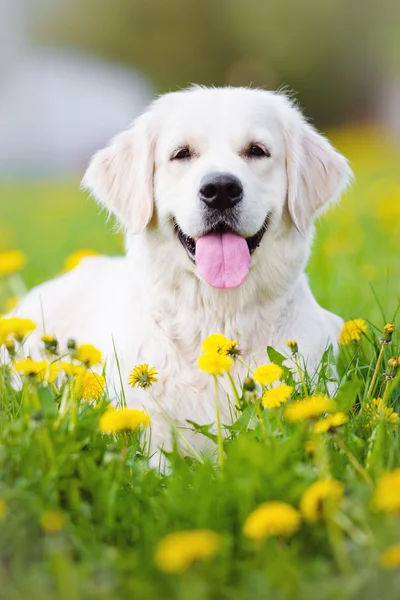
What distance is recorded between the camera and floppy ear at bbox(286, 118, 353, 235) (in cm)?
349

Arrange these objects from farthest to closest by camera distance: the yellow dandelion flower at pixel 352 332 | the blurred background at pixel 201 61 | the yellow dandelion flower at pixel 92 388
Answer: the blurred background at pixel 201 61, the yellow dandelion flower at pixel 352 332, the yellow dandelion flower at pixel 92 388

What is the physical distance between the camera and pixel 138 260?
3529 millimetres

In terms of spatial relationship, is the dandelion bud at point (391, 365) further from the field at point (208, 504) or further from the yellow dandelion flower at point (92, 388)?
the yellow dandelion flower at point (92, 388)

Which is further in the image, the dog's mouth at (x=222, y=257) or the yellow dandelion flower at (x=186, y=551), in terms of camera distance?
the dog's mouth at (x=222, y=257)

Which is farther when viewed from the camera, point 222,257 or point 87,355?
point 222,257

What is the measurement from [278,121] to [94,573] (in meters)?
2.18

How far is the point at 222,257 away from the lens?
330cm

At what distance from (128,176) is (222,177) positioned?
2.08 ft

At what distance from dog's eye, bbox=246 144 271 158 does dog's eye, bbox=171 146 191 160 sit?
248mm

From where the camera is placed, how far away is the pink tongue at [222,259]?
129 inches

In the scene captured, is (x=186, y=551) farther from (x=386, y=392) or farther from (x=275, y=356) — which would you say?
(x=275, y=356)

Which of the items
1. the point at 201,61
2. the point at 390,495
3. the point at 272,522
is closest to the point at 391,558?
the point at 390,495

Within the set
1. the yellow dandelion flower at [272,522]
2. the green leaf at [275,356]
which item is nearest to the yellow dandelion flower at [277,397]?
the green leaf at [275,356]

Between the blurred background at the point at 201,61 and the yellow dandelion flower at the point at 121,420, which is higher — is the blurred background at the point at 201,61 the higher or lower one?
the higher one
